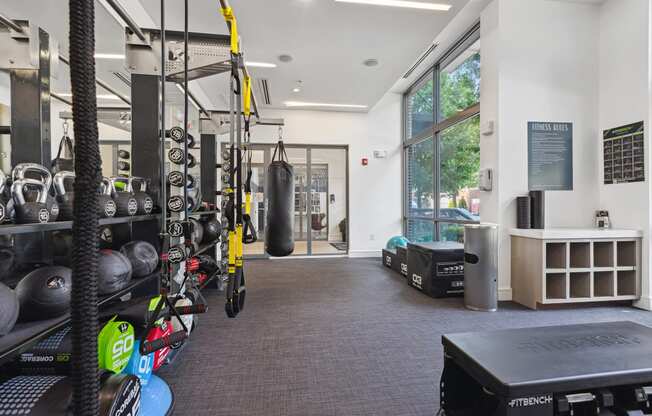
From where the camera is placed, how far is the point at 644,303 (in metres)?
3.37

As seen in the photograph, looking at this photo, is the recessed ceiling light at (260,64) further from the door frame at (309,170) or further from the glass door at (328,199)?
the glass door at (328,199)

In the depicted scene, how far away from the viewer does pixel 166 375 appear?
6.81 ft

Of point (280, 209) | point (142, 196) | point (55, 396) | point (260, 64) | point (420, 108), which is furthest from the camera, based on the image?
point (420, 108)

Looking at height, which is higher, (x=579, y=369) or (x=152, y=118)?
(x=152, y=118)

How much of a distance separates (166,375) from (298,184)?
17.1 feet

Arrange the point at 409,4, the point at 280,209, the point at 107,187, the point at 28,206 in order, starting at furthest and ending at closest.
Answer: the point at 409,4 < the point at 280,209 < the point at 107,187 < the point at 28,206

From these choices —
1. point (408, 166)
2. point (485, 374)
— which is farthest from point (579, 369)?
point (408, 166)

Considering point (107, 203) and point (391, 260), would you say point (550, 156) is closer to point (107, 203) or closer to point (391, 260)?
point (391, 260)

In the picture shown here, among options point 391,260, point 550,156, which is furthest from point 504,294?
point 391,260

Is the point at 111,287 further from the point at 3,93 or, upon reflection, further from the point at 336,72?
the point at 3,93

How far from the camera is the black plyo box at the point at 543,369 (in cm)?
111

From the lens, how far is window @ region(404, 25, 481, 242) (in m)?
4.54

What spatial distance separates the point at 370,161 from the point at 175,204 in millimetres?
4959

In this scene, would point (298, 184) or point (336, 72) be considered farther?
point (298, 184)
